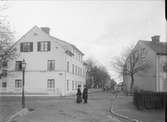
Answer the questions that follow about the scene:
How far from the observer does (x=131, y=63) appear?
39750 millimetres

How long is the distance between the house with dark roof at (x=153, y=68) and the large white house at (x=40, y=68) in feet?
45.9

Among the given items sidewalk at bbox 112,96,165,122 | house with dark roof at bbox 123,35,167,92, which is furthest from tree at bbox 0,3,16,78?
house with dark roof at bbox 123,35,167,92

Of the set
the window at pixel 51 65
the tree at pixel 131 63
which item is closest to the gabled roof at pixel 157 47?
the tree at pixel 131 63

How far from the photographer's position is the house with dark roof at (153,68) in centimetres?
3606

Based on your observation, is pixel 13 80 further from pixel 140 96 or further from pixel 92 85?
pixel 92 85

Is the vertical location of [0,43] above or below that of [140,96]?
above

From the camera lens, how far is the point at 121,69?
4369 cm

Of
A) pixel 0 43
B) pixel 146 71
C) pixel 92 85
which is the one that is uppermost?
pixel 0 43

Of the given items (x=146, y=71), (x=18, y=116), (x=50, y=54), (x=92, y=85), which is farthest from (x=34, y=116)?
(x=92, y=85)

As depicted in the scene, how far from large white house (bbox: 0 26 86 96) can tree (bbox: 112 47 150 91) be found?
11.4 meters

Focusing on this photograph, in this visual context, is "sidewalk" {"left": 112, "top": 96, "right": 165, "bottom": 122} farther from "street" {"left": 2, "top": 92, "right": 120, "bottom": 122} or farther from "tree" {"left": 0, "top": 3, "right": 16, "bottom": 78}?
"tree" {"left": 0, "top": 3, "right": 16, "bottom": 78}

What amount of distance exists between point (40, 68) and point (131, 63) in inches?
636

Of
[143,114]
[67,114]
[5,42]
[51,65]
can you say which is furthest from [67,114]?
[51,65]

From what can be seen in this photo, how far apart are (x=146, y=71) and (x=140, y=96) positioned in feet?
75.9
